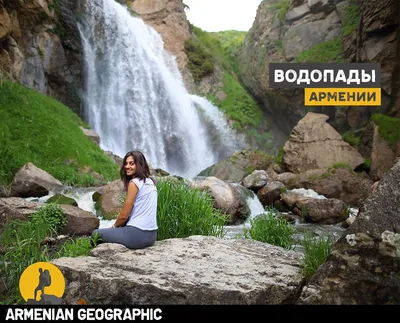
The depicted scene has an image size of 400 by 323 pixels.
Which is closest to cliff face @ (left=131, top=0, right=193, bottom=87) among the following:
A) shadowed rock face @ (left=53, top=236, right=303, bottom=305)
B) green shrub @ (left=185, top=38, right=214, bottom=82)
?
green shrub @ (left=185, top=38, right=214, bottom=82)

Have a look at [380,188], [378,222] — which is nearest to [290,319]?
[378,222]

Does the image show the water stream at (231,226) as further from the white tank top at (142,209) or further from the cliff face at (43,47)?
the cliff face at (43,47)

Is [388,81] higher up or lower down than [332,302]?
higher up

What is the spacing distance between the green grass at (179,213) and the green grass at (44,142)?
881 centimetres

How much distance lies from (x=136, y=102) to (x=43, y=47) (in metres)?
5.47

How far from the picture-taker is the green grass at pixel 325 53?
999 inches

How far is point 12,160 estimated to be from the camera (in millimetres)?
13625

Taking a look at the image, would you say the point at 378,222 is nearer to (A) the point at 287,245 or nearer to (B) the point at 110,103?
(A) the point at 287,245

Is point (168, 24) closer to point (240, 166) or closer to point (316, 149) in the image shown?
point (240, 166)

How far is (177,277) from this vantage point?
358cm

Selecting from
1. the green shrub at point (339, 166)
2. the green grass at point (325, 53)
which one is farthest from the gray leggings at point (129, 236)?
the green grass at point (325, 53)

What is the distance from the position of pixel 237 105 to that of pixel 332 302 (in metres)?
29.8

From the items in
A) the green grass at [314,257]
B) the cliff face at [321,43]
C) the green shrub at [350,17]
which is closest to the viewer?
the green grass at [314,257]

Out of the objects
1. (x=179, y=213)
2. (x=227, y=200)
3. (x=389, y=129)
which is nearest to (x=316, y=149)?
(x=389, y=129)
